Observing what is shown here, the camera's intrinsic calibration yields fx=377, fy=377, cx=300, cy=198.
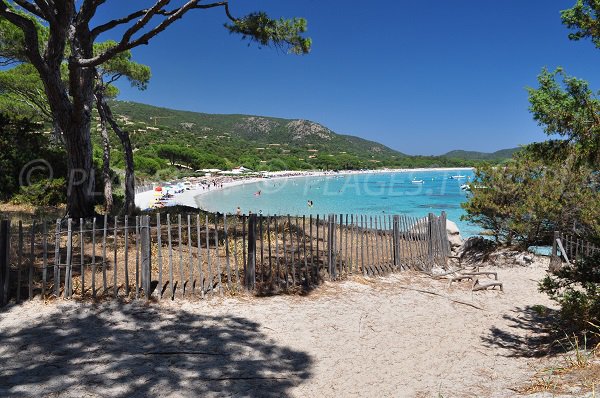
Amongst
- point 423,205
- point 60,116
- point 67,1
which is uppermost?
point 67,1

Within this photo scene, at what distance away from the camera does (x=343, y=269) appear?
830 cm

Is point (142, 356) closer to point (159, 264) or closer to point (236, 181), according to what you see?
point (159, 264)

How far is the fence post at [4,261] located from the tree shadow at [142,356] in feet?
1.29

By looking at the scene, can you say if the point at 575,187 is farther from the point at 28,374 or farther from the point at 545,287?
the point at 28,374

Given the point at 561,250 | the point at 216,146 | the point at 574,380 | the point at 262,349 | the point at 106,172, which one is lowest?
the point at 262,349

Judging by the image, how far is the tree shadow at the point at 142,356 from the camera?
141 inches

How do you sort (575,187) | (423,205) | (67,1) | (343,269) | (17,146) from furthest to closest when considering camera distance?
(423,205) < (17,146) < (575,187) < (343,269) < (67,1)

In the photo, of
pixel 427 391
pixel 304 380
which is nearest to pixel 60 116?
pixel 304 380

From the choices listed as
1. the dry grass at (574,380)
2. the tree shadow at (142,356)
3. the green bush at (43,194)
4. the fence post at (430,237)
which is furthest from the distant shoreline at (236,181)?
the tree shadow at (142,356)

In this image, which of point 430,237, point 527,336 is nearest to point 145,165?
point 430,237

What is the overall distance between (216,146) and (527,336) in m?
109

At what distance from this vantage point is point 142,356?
13.8 feet

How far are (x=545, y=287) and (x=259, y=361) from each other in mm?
3947

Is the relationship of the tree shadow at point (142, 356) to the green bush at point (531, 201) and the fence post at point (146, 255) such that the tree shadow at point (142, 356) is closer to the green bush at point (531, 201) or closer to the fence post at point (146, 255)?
the fence post at point (146, 255)
